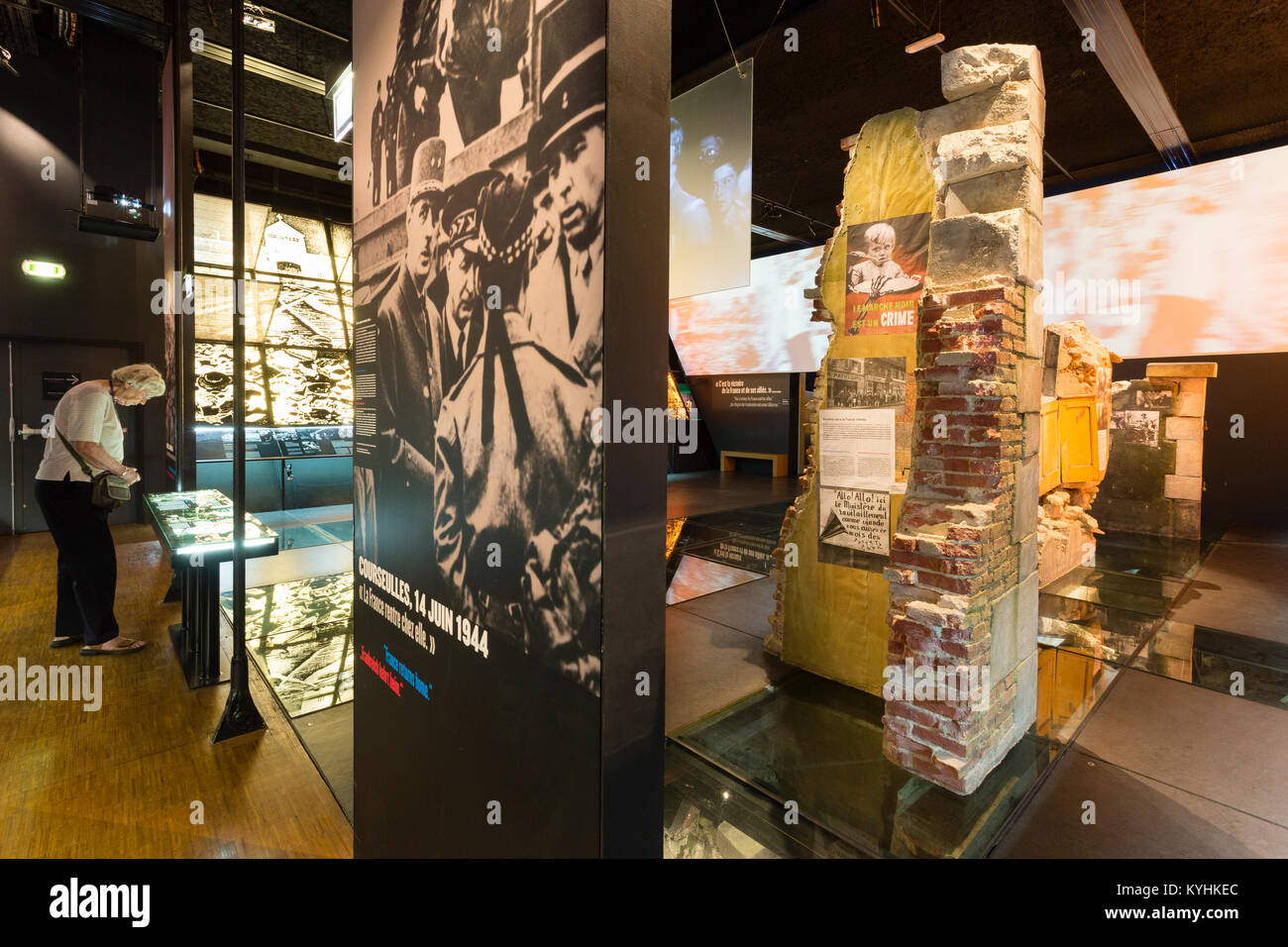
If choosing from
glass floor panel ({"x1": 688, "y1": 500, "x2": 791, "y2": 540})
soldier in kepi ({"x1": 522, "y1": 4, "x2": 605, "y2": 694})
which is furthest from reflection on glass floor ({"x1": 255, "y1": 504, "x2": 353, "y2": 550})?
soldier in kepi ({"x1": 522, "y1": 4, "x2": 605, "y2": 694})

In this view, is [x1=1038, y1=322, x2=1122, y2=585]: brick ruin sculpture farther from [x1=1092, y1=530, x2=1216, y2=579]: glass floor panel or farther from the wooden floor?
the wooden floor

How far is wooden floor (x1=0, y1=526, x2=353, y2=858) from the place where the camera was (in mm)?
2277

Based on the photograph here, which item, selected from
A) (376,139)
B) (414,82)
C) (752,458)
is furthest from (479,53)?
(752,458)

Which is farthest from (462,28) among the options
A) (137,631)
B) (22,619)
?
(22,619)

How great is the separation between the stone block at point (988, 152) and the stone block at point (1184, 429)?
666 cm

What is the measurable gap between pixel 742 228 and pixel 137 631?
507cm

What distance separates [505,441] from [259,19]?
6780 mm

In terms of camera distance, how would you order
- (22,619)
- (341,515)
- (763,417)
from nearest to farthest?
(22,619) → (341,515) → (763,417)

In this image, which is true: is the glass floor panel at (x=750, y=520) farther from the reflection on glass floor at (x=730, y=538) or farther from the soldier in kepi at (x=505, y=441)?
the soldier in kepi at (x=505, y=441)

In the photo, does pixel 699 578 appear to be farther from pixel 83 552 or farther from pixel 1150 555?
pixel 1150 555

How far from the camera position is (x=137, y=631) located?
4266 millimetres

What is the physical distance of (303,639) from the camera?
13.8ft

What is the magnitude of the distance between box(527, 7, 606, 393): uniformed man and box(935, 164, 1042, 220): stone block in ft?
7.58
